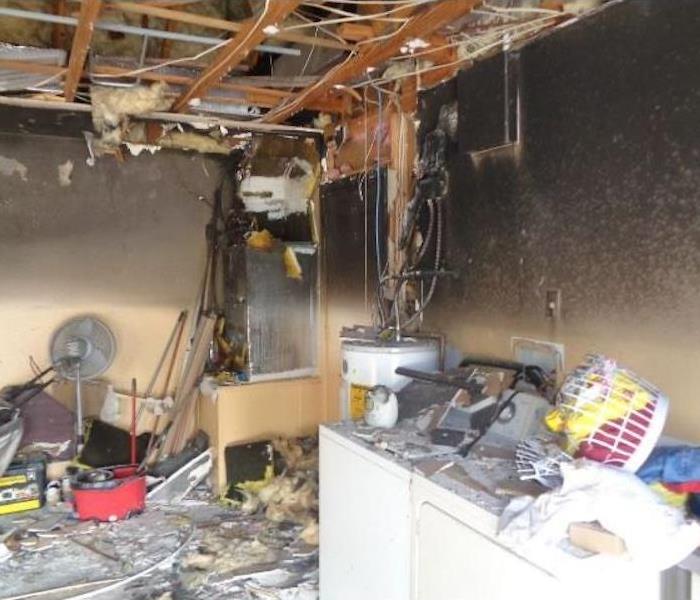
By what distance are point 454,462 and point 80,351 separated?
2783mm

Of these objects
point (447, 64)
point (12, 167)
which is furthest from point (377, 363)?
point (12, 167)

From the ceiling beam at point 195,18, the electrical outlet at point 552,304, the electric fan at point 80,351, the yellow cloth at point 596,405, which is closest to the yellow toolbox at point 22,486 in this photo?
the electric fan at point 80,351

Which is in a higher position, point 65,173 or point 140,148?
point 140,148

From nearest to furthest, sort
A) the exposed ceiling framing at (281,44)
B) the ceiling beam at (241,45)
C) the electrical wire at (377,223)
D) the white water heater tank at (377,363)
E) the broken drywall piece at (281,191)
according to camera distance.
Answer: the ceiling beam at (241,45), the exposed ceiling framing at (281,44), the white water heater tank at (377,363), the electrical wire at (377,223), the broken drywall piece at (281,191)

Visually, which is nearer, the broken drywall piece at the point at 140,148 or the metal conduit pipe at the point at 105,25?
the metal conduit pipe at the point at 105,25

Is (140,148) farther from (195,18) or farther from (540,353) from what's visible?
(540,353)

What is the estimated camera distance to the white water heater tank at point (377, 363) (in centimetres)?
246

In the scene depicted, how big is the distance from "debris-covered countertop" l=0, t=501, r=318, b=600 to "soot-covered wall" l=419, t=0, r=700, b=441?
1.41 meters

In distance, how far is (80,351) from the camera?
3.71m

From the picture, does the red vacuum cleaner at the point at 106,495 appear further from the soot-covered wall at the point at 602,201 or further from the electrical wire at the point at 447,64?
the electrical wire at the point at 447,64

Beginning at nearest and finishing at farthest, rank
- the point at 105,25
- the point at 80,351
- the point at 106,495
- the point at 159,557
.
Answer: the point at 105,25 < the point at 159,557 < the point at 106,495 < the point at 80,351

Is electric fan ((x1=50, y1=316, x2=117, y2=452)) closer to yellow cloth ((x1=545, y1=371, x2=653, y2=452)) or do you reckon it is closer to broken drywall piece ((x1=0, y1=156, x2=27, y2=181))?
broken drywall piece ((x1=0, y1=156, x2=27, y2=181))

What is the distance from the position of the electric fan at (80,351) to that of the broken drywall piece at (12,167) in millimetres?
997

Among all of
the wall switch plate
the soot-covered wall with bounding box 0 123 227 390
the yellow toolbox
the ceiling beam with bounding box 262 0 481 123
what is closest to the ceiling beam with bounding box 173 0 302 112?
the ceiling beam with bounding box 262 0 481 123
